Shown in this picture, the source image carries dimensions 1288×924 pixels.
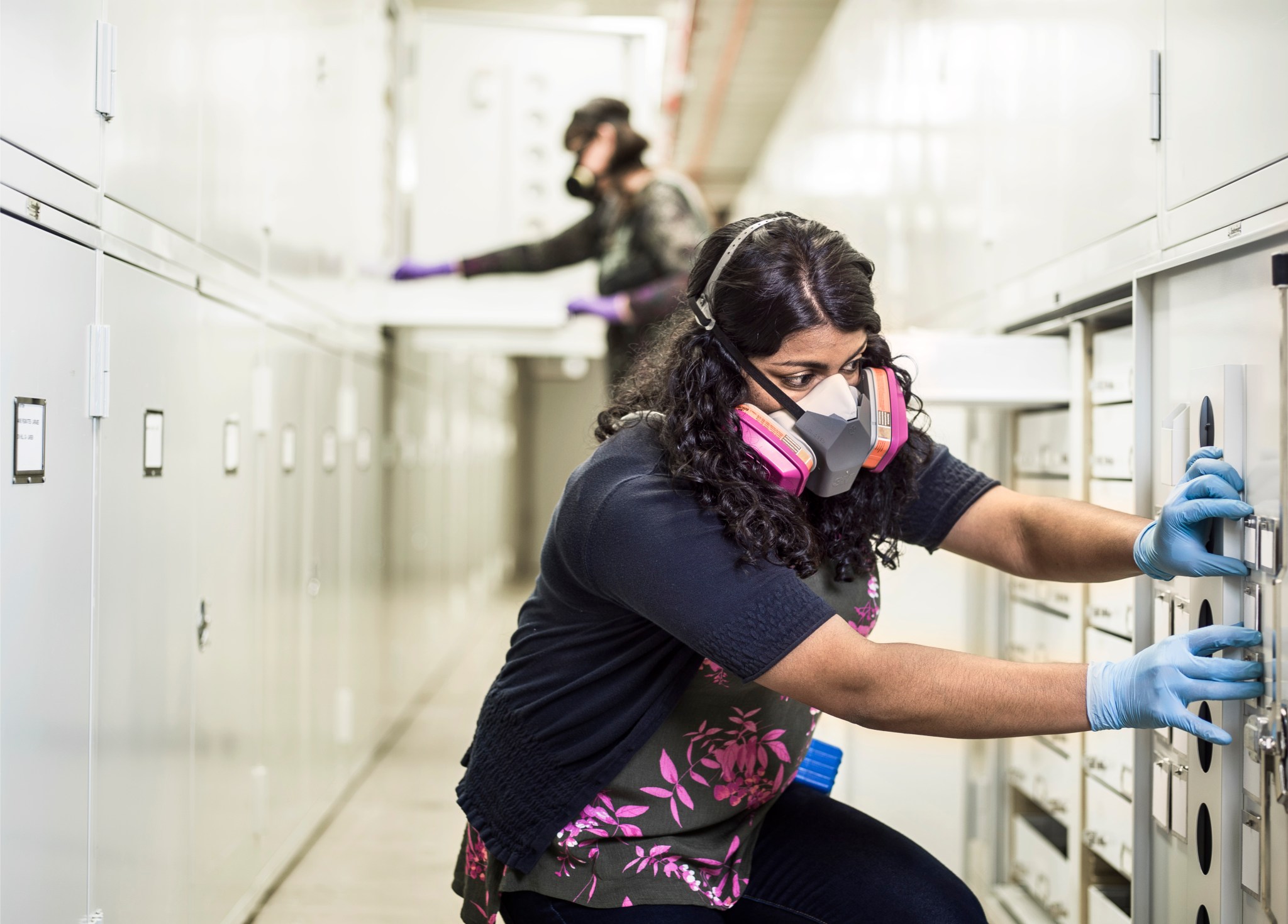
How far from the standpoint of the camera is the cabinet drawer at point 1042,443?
90.3 inches

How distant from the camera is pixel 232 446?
2379 millimetres

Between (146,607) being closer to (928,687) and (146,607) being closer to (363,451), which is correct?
(928,687)

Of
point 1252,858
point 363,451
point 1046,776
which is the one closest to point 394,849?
point 363,451

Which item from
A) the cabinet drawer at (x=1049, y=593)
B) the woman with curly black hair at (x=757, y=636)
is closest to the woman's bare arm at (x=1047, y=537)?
the woman with curly black hair at (x=757, y=636)

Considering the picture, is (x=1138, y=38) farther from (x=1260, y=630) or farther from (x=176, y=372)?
(x=176, y=372)

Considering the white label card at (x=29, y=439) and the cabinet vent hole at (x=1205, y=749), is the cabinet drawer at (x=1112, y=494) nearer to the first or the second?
the cabinet vent hole at (x=1205, y=749)

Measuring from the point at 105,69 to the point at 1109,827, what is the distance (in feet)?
7.29

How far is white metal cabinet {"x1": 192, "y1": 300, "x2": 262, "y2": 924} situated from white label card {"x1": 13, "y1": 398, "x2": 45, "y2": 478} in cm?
69

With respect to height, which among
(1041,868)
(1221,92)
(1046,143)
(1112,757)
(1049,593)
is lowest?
(1041,868)

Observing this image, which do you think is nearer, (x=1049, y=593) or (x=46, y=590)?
(x=46, y=590)

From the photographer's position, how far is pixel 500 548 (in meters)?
10.4

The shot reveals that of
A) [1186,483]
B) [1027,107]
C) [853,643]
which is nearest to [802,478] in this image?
[853,643]

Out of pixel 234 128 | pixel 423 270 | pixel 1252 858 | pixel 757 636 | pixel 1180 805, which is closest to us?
pixel 757 636

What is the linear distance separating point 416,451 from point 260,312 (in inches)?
104
